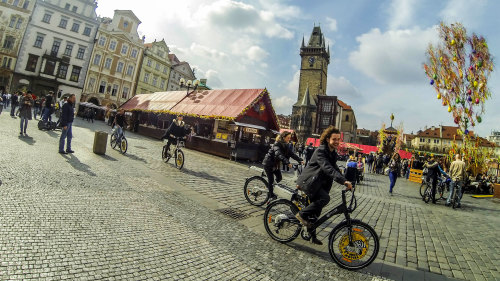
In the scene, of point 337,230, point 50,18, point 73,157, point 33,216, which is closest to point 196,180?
→ point 73,157

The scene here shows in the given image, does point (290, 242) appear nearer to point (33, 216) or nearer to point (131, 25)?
point (33, 216)

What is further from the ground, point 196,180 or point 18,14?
point 18,14

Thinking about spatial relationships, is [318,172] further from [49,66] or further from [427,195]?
[49,66]

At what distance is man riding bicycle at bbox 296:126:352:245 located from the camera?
3541 mm

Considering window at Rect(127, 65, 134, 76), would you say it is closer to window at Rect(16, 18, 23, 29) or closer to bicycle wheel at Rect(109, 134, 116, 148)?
window at Rect(16, 18, 23, 29)

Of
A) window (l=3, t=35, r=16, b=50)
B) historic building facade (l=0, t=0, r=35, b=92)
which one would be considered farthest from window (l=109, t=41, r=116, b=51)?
window (l=3, t=35, r=16, b=50)

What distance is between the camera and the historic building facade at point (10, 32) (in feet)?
105

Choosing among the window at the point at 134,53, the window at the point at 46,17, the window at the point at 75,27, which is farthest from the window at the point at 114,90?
the window at the point at 46,17

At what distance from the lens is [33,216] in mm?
3223

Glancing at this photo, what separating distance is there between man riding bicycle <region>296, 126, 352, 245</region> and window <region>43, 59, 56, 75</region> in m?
43.3

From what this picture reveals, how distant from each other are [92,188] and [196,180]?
9.89ft

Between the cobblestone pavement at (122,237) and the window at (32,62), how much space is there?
1505 inches

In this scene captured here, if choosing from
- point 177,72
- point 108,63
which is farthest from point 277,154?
point 177,72

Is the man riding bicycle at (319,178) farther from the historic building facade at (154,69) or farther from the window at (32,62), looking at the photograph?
the historic building facade at (154,69)
